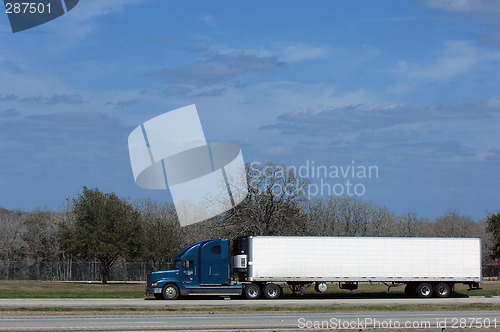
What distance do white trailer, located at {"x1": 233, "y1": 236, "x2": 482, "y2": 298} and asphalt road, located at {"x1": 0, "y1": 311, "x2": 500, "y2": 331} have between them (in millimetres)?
10315

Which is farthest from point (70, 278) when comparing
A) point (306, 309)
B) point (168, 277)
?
point (306, 309)

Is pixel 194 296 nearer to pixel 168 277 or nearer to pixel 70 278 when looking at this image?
pixel 168 277

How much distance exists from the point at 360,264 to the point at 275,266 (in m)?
4.65

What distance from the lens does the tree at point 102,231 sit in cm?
5394

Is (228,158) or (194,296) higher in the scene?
(228,158)

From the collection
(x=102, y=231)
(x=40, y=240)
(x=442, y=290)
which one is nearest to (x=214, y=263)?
(x=442, y=290)

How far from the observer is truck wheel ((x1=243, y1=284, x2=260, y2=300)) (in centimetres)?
3478

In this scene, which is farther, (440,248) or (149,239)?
(149,239)

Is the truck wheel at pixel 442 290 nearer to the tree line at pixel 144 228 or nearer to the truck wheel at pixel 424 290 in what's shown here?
the truck wheel at pixel 424 290

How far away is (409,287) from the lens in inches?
1475

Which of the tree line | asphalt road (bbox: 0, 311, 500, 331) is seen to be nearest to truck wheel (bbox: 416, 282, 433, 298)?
asphalt road (bbox: 0, 311, 500, 331)

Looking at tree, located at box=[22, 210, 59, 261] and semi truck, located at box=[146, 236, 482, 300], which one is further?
tree, located at box=[22, 210, 59, 261]

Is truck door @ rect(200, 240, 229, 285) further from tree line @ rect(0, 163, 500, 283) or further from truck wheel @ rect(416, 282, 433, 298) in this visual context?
tree line @ rect(0, 163, 500, 283)

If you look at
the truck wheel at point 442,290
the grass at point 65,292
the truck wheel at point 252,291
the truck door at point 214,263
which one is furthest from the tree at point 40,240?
the truck wheel at point 442,290
